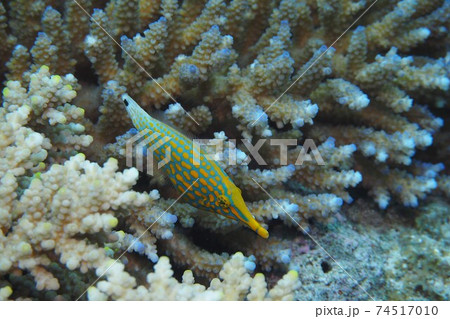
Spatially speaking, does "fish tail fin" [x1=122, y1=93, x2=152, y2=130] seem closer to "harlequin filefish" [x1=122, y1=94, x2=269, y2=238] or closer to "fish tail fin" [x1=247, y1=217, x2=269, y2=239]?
"harlequin filefish" [x1=122, y1=94, x2=269, y2=238]

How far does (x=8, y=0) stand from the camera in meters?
3.27

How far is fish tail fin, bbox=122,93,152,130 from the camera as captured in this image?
2.78 m

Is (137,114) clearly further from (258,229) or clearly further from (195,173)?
(258,229)

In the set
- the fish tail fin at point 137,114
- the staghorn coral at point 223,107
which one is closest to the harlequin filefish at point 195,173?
the fish tail fin at point 137,114

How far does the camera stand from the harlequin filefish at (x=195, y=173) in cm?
262

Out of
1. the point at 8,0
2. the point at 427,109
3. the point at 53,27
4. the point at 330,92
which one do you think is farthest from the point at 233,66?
Result: the point at 427,109

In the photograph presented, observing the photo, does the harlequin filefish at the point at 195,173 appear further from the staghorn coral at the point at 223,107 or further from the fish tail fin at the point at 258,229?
the staghorn coral at the point at 223,107

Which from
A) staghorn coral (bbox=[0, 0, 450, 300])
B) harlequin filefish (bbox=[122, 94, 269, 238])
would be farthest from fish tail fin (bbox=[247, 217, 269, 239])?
staghorn coral (bbox=[0, 0, 450, 300])

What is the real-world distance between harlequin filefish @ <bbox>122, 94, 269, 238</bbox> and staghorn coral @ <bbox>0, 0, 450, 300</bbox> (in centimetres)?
24

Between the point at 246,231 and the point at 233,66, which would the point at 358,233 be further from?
the point at 233,66

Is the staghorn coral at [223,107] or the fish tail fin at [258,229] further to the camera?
the fish tail fin at [258,229]

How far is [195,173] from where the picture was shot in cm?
264

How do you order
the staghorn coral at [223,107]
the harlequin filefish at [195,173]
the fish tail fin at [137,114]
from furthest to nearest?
the fish tail fin at [137,114] → the harlequin filefish at [195,173] → the staghorn coral at [223,107]

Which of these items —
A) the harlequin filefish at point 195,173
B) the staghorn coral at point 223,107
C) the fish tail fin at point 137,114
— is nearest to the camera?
the staghorn coral at point 223,107
